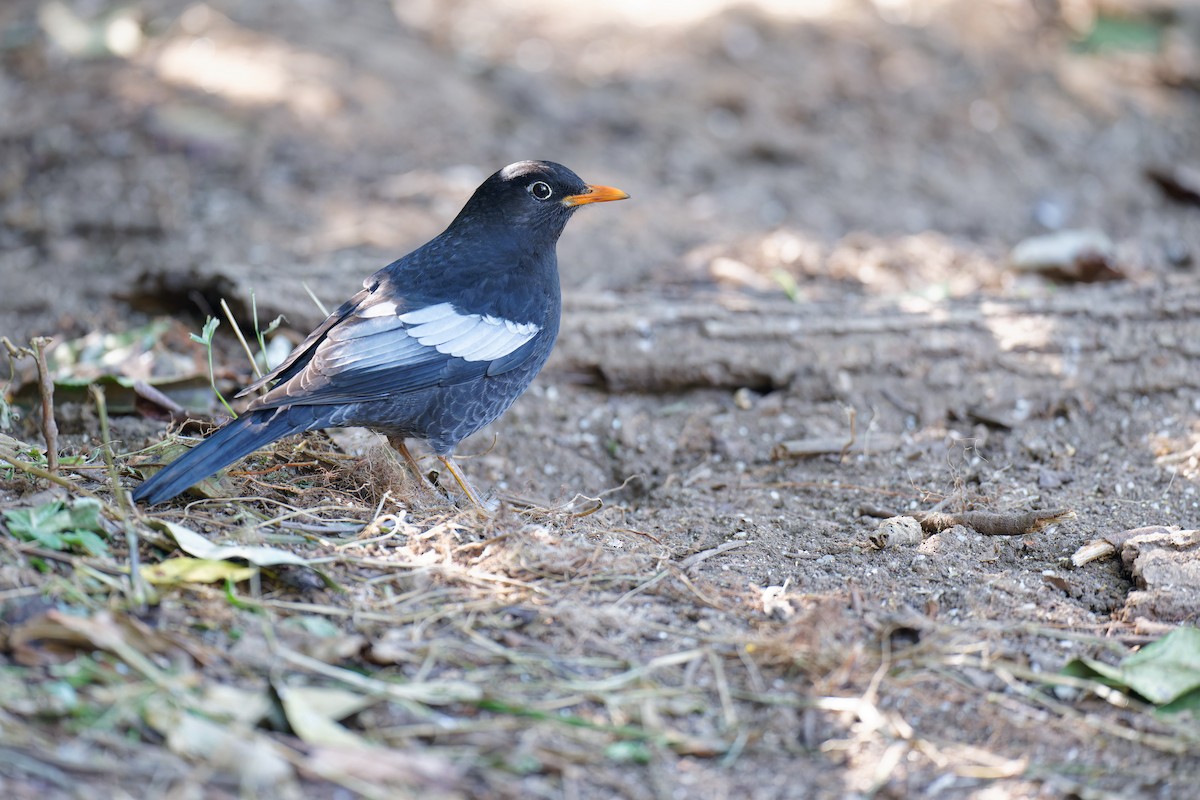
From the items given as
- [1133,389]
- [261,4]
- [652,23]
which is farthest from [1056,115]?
[261,4]

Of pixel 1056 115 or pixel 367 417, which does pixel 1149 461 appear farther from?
pixel 1056 115

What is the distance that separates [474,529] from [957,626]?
1.64 metres

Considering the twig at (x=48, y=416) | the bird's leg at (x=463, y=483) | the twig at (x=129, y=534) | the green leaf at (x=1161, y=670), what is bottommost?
the green leaf at (x=1161, y=670)

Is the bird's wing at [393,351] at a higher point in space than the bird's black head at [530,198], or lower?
lower

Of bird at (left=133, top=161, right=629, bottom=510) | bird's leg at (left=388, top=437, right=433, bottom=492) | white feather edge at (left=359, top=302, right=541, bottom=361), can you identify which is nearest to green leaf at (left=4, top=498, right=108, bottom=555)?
bird at (left=133, top=161, right=629, bottom=510)

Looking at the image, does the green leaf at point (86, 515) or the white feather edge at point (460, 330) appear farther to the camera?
the white feather edge at point (460, 330)

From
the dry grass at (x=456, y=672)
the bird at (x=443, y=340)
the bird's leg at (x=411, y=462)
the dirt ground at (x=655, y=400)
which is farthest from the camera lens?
the bird's leg at (x=411, y=462)

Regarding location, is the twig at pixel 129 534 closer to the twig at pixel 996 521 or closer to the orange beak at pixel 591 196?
the orange beak at pixel 591 196

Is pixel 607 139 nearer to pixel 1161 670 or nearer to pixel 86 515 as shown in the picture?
pixel 86 515

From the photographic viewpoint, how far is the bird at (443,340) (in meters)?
4.25

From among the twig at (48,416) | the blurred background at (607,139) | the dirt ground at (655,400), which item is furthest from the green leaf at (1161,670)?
the blurred background at (607,139)

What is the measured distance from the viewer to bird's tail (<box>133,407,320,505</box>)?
383cm

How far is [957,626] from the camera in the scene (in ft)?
11.7

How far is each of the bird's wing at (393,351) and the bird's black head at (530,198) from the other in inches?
21.8
